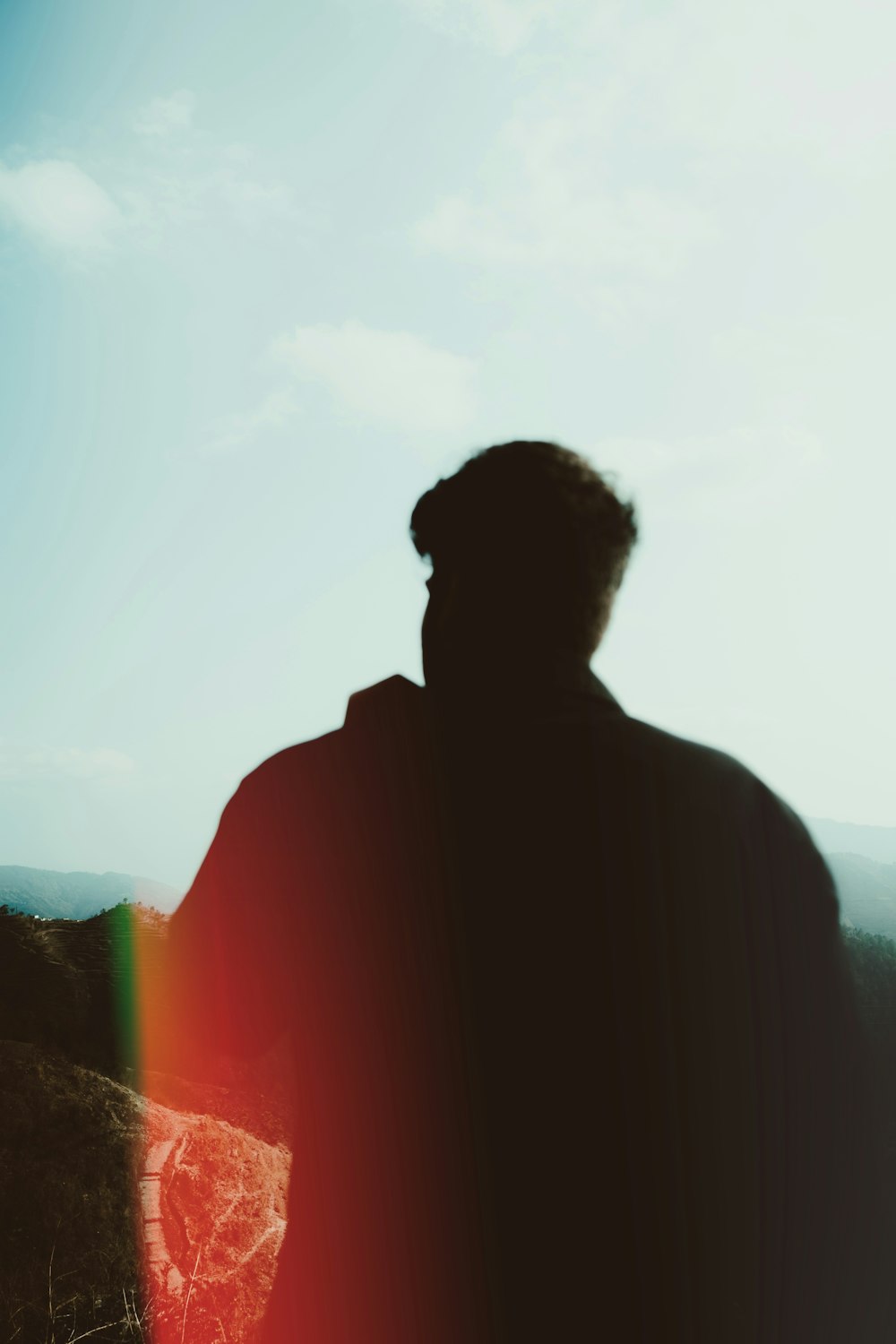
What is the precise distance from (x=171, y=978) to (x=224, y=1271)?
237 inches

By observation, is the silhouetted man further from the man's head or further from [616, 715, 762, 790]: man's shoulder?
the man's head

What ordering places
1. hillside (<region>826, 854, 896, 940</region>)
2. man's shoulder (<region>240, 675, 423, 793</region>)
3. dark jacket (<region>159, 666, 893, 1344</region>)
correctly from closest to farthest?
dark jacket (<region>159, 666, 893, 1344</region>) → man's shoulder (<region>240, 675, 423, 793</region>) → hillside (<region>826, 854, 896, 940</region>)

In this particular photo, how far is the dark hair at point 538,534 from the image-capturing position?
159 cm

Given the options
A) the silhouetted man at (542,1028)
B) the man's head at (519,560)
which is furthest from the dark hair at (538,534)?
the silhouetted man at (542,1028)

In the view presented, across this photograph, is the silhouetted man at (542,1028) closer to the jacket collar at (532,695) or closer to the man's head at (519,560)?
the jacket collar at (532,695)

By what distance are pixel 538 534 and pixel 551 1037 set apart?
38.4 inches

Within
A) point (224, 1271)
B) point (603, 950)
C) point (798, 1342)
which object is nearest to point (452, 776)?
point (603, 950)

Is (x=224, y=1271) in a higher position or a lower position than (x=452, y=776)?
lower

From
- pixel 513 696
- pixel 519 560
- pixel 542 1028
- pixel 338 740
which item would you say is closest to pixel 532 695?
pixel 513 696

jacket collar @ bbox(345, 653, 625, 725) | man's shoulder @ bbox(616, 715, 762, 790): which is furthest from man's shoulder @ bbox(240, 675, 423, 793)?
man's shoulder @ bbox(616, 715, 762, 790)

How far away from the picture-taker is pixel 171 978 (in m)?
1.54

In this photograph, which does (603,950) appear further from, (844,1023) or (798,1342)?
(798,1342)

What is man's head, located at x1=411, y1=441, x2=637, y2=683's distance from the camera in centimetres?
158

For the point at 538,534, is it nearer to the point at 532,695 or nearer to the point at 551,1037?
the point at 532,695
